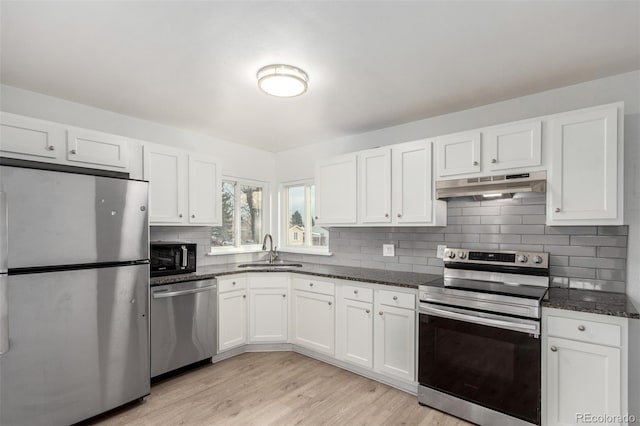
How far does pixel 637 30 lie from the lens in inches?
73.7

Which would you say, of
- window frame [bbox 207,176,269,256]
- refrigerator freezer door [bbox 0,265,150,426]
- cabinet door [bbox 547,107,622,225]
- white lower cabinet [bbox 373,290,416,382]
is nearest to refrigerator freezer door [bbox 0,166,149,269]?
refrigerator freezer door [bbox 0,265,150,426]

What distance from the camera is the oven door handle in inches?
83.8

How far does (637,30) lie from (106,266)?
367cm

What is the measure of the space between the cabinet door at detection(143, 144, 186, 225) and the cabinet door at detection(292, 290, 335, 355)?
153 cm

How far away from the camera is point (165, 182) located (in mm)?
3248

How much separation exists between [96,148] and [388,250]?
9.47ft

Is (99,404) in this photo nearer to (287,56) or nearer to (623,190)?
(287,56)

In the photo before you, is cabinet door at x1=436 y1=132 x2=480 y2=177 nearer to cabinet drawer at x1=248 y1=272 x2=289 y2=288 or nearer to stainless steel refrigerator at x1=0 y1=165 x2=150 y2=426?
cabinet drawer at x1=248 y1=272 x2=289 y2=288

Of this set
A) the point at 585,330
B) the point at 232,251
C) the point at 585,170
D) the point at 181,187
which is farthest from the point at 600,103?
the point at 232,251

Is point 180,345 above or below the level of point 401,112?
below

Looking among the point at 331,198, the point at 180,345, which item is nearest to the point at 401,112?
the point at 331,198

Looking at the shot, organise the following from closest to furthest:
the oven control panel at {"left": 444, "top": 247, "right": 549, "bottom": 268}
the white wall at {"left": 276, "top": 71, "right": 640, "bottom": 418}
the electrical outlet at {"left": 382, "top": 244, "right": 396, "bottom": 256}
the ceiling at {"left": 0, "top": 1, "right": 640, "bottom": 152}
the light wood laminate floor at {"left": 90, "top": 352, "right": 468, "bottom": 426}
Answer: the ceiling at {"left": 0, "top": 1, "right": 640, "bottom": 152} → the white wall at {"left": 276, "top": 71, "right": 640, "bottom": 418} → the light wood laminate floor at {"left": 90, "top": 352, "right": 468, "bottom": 426} → the oven control panel at {"left": 444, "top": 247, "right": 549, "bottom": 268} → the electrical outlet at {"left": 382, "top": 244, "right": 396, "bottom": 256}

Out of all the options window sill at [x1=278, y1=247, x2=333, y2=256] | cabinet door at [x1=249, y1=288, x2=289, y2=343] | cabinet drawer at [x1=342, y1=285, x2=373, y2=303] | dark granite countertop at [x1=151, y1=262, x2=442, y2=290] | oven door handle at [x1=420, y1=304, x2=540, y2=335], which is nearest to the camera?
oven door handle at [x1=420, y1=304, x2=540, y2=335]

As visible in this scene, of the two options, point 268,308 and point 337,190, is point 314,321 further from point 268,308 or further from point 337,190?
point 337,190
